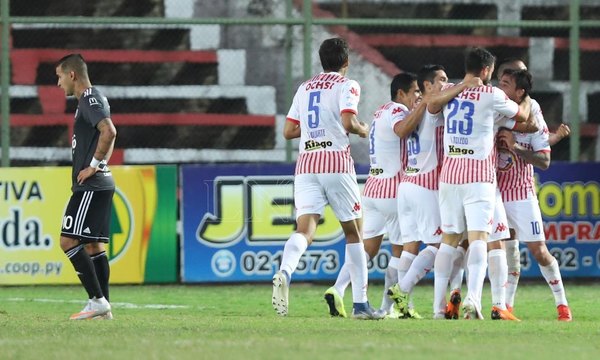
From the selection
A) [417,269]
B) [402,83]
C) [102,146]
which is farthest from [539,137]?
→ [102,146]

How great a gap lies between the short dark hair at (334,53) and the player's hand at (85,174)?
1976 millimetres

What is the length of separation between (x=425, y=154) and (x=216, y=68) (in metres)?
7.69

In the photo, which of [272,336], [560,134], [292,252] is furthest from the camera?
[560,134]

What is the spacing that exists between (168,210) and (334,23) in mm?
2881

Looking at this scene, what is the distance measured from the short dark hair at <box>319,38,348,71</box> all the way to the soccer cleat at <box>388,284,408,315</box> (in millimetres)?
1825

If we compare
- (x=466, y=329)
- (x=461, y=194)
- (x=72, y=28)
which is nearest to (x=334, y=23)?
(x=72, y=28)

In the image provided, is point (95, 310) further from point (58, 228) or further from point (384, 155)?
point (58, 228)

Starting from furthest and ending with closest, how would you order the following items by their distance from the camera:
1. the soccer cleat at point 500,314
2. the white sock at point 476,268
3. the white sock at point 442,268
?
the white sock at point 442,268, the soccer cleat at point 500,314, the white sock at point 476,268

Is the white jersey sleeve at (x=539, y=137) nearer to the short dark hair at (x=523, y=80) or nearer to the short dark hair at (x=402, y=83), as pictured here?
the short dark hair at (x=523, y=80)

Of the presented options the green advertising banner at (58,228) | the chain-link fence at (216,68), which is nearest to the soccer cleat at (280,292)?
the green advertising banner at (58,228)

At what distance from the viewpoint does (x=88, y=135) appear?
1122 centimetres

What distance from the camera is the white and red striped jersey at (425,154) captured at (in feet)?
38.4

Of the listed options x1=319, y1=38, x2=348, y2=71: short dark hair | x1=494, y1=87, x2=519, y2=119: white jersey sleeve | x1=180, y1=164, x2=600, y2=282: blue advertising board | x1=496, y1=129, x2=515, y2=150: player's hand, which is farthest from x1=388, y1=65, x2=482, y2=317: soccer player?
x1=180, y1=164, x2=600, y2=282: blue advertising board

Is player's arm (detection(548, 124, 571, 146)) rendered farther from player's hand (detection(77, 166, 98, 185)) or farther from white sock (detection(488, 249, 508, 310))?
player's hand (detection(77, 166, 98, 185))
